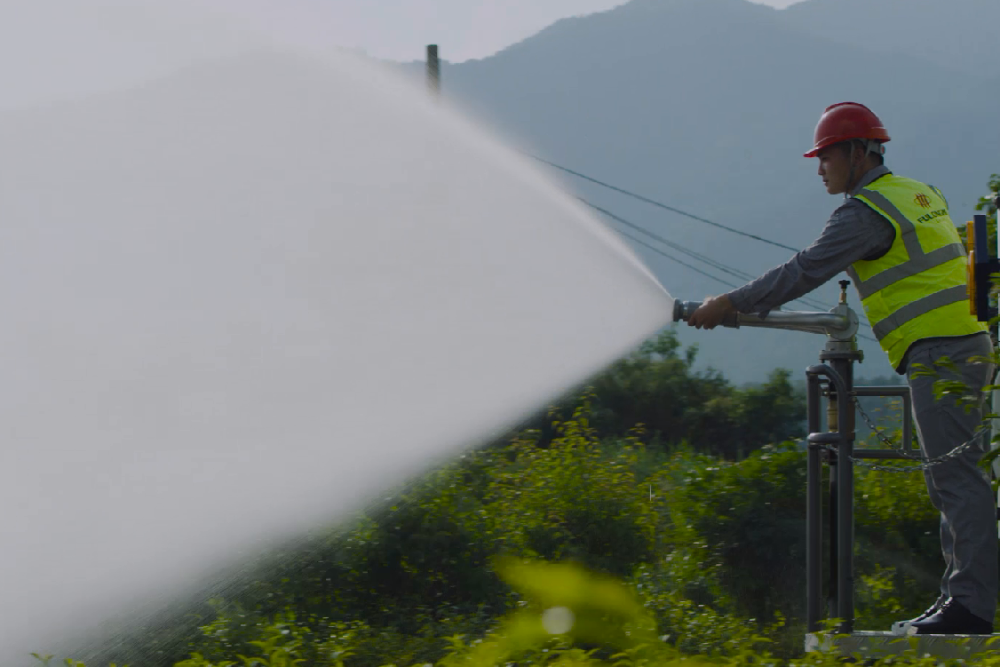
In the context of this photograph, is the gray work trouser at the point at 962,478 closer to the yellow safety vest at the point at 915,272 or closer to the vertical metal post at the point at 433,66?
the yellow safety vest at the point at 915,272

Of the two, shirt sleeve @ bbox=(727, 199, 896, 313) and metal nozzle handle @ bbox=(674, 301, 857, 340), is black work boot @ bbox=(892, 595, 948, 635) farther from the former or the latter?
shirt sleeve @ bbox=(727, 199, 896, 313)

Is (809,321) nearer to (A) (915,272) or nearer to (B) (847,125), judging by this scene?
(A) (915,272)

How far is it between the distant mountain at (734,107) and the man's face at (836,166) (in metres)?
62.2

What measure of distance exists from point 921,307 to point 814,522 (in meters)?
0.84

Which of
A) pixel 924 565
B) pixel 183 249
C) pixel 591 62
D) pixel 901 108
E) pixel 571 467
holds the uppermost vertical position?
pixel 591 62

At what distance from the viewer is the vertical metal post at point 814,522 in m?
3.90

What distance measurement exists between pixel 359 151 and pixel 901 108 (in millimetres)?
111964

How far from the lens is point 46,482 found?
538cm

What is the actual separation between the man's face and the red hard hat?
39 mm

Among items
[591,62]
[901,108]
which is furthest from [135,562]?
[591,62]

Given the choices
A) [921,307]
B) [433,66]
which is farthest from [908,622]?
[433,66]

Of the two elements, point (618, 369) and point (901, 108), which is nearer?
point (618, 369)

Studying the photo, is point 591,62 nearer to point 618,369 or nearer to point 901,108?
point 901,108

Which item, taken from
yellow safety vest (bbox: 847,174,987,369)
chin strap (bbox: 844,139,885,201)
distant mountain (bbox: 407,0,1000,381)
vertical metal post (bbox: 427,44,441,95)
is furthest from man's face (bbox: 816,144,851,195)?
distant mountain (bbox: 407,0,1000,381)
